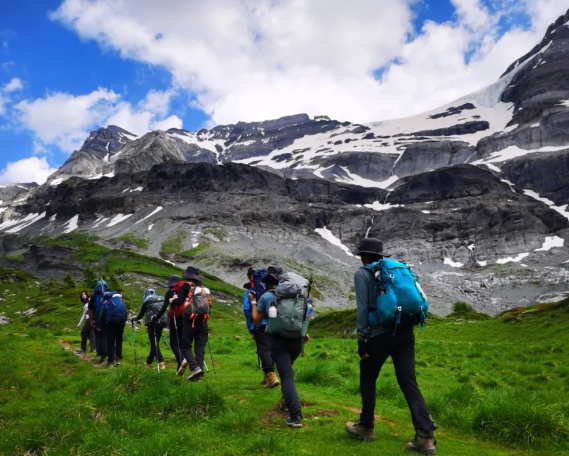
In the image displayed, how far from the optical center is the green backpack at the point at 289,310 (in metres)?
8.66

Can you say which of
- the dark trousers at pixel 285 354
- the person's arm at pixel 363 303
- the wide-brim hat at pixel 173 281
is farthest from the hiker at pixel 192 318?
the person's arm at pixel 363 303

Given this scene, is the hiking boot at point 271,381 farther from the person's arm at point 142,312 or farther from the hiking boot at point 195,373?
the person's arm at point 142,312

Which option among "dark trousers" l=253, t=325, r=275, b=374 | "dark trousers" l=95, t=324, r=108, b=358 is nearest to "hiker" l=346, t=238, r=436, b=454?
"dark trousers" l=253, t=325, r=275, b=374

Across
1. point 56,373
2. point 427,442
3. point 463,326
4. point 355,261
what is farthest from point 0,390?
point 355,261

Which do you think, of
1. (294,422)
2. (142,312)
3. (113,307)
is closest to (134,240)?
(113,307)

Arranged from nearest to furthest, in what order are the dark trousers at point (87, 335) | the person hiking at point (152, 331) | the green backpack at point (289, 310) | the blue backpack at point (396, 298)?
1. the blue backpack at point (396, 298)
2. the green backpack at point (289, 310)
3. the person hiking at point (152, 331)
4. the dark trousers at point (87, 335)

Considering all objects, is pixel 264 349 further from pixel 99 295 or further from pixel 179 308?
pixel 99 295

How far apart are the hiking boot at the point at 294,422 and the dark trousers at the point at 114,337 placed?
32.2 ft

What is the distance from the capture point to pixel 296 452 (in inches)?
261

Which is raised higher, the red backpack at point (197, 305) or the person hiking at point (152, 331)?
the red backpack at point (197, 305)

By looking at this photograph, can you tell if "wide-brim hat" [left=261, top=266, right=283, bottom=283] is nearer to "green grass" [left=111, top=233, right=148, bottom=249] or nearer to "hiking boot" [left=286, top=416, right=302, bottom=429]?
"hiking boot" [left=286, top=416, right=302, bottom=429]

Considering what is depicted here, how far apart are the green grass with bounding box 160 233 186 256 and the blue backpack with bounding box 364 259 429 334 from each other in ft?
562

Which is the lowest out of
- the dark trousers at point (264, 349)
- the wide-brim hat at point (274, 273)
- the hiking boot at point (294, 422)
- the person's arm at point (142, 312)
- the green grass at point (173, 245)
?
the hiking boot at point (294, 422)

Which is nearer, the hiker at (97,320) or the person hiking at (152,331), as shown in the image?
the person hiking at (152,331)
